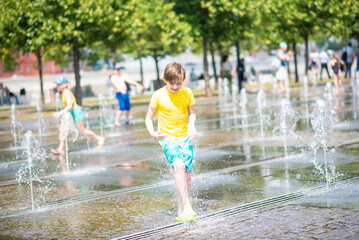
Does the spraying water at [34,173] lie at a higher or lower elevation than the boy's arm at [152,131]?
lower

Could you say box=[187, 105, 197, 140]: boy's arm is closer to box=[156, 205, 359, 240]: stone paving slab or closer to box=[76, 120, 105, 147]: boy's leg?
box=[156, 205, 359, 240]: stone paving slab

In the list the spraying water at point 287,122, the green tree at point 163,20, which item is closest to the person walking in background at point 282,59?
the spraying water at point 287,122

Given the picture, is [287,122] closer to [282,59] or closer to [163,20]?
[282,59]

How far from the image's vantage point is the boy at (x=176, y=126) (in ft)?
19.8

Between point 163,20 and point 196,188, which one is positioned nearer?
point 196,188

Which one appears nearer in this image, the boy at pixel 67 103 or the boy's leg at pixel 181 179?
the boy's leg at pixel 181 179

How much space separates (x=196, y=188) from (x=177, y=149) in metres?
1.69

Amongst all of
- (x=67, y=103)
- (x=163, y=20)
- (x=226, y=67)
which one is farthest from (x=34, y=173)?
(x=226, y=67)

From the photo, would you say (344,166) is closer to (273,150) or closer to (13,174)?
(273,150)

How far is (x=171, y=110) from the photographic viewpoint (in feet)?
20.4

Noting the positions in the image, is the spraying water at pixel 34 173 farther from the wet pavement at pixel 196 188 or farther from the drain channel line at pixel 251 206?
the drain channel line at pixel 251 206

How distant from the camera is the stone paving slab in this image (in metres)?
5.29

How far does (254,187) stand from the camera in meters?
7.49

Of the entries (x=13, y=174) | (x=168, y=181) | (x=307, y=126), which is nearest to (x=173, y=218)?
(x=168, y=181)
